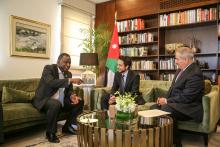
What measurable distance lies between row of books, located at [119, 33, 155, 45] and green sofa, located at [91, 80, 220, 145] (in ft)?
4.46

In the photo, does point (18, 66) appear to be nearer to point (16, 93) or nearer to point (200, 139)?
point (16, 93)

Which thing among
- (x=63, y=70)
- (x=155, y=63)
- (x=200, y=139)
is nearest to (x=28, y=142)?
(x=63, y=70)

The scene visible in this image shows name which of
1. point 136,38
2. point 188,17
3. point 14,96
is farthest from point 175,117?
point 136,38

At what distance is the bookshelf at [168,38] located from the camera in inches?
173

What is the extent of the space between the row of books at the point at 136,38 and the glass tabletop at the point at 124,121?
306cm

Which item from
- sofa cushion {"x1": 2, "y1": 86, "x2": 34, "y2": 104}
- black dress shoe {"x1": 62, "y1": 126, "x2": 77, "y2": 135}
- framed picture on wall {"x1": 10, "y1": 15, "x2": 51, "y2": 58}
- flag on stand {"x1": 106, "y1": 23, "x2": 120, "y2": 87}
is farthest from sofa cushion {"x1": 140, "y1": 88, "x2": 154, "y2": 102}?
framed picture on wall {"x1": 10, "y1": 15, "x2": 51, "y2": 58}

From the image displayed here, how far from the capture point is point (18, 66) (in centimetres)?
418

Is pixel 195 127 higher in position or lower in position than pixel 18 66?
lower

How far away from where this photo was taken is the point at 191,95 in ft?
8.17

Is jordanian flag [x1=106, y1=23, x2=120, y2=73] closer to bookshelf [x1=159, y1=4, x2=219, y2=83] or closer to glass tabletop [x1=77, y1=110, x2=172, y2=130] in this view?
bookshelf [x1=159, y1=4, x2=219, y2=83]

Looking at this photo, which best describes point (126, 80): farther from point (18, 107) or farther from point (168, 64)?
point (168, 64)

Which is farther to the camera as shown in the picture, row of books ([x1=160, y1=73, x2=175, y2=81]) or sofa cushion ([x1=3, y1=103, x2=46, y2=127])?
row of books ([x1=160, y1=73, x2=175, y2=81])

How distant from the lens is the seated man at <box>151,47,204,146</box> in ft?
8.21

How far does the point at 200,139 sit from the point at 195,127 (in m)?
0.57
